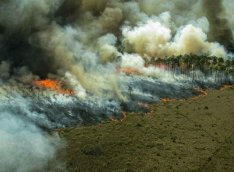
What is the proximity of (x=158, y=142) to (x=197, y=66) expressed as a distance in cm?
6575

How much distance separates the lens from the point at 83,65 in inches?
5738

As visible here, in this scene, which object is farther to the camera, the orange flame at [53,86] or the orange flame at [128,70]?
the orange flame at [128,70]

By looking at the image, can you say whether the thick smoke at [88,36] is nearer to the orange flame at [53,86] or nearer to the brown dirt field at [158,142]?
the orange flame at [53,86]

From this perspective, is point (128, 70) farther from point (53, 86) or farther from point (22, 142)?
point (22, 142)

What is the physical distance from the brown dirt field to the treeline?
3625cm

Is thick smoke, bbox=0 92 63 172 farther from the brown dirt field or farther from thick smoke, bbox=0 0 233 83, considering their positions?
thick smoke, bbox=0 0 233 83

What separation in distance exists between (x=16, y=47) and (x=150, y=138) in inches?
2062

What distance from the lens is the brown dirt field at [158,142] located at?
96.7m

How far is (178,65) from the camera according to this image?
559 feet

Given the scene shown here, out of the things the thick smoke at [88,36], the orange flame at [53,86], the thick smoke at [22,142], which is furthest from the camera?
the thick smoke at [88,36]

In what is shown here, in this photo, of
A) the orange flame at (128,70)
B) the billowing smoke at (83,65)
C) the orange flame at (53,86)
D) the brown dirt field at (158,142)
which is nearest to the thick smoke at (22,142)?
the billowing smoke at (83,65)

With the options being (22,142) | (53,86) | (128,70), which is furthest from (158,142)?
(128,70)

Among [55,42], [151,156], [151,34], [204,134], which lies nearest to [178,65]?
[151,34]

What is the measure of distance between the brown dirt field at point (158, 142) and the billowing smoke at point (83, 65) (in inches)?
206
